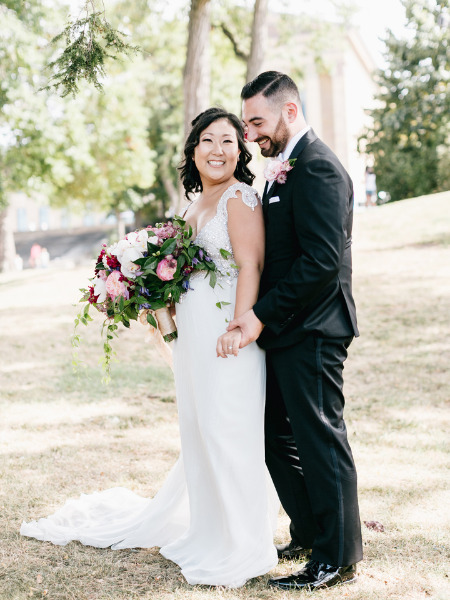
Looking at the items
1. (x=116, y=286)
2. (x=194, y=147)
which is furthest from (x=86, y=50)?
(x=116, y=286)

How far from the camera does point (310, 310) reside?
347cm

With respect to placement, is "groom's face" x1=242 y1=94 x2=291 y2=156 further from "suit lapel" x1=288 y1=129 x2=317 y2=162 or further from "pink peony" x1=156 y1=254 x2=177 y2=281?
"pink peony" x1=156 y1=254 x2=177 y2=281

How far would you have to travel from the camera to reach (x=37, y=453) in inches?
243

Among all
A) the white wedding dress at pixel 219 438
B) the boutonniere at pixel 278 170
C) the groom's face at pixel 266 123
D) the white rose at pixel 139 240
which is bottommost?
the white wedding dress at pixel 219 438

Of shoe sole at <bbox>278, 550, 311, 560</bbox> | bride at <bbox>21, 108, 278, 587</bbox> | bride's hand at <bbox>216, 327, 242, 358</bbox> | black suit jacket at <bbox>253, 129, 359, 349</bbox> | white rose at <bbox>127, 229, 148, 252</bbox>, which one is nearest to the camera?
black suit jacket at <bbox>253, 129, 359, 349</bbox>

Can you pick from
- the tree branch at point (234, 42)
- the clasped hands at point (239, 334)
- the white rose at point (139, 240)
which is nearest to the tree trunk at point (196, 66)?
the tree branch at point (234, 42)

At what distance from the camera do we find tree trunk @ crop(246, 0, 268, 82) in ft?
46.0

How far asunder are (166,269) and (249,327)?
0.58 metres

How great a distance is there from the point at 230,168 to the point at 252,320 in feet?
3.14

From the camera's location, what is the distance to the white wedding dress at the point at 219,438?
12.2ft

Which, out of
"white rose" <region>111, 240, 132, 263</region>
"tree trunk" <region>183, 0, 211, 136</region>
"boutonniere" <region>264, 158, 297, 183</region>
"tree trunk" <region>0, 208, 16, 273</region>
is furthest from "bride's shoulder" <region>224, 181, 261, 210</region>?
"tree trunk" <region>0, 208, 16, 273</region>

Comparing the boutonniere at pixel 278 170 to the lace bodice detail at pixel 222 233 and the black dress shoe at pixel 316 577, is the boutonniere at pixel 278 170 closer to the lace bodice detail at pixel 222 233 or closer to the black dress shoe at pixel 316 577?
the lace bodice detail at pixel 222 233

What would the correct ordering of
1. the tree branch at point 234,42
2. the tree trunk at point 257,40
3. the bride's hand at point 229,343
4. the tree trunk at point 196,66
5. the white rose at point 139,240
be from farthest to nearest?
the tree branch at point 234,42 < the tree trunk at point 257,40 < the tree trunk at point 196,66 < the white rose at point 139,240 < the bride's hand at point 229,343

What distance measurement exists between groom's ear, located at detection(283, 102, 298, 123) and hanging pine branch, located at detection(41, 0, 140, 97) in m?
1.53
